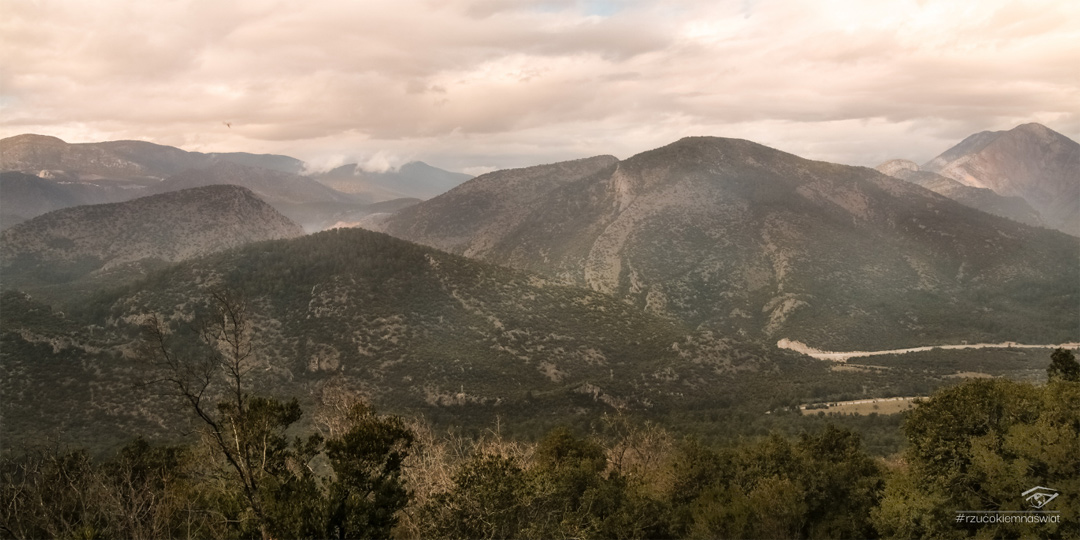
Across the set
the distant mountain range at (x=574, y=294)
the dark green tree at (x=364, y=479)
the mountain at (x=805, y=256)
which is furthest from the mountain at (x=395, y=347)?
the dark green tree at (x=364, y=479)

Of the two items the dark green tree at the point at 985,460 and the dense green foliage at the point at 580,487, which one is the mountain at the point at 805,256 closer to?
the dense green foliage at the point at 580,487

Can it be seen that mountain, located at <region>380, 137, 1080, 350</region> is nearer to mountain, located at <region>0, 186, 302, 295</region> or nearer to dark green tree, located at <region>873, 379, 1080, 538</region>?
mountain, located at <region>0, 186, 302, 295</region>

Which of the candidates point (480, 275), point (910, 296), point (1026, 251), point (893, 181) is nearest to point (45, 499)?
point (480, 275)

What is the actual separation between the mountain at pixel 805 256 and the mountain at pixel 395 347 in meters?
32.2

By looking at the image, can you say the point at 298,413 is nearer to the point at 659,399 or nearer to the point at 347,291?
the point at 659,399

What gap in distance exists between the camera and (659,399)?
71000mm

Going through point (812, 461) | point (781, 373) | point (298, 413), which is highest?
point (298, 413)

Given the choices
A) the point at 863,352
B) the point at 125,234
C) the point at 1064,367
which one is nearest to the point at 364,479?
the point at 1064,367

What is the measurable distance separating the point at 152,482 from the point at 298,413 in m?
13.2

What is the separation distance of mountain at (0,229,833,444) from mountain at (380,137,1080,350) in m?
32.2

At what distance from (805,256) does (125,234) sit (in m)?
160

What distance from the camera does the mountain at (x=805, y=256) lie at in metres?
121

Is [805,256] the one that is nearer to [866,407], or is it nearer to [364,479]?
[866,407]

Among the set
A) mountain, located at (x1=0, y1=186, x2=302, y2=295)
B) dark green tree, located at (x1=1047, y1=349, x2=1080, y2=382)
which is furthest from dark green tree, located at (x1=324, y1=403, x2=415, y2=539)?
mountain, located at (x1=0, y1=186, x2=302, y2=295)
